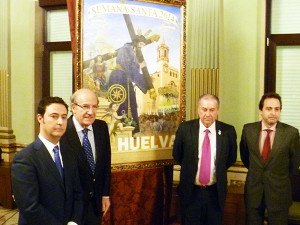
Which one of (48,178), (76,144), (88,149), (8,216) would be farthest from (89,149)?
(8,216)

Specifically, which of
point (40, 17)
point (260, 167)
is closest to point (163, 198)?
point (260, 167)

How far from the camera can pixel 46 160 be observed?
204 cm

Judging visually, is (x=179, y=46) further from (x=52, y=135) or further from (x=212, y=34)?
(x=52, y=135)

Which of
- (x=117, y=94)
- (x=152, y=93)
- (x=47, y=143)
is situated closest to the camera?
(x=47, y=143)

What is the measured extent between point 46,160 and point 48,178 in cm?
9

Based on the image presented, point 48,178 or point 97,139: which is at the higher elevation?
point 97,139

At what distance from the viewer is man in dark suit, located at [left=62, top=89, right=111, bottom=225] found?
2.67 meters

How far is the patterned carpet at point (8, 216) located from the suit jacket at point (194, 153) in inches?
90.2

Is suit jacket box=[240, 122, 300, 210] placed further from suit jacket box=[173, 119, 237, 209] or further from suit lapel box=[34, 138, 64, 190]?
suit lapel box=[34, 138, 64, 190]

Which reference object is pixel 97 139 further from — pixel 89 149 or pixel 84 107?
pixel 84 107

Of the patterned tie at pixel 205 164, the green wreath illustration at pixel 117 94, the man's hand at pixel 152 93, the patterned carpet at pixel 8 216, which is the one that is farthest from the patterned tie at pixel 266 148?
the patterned carpet at pixel 8 216

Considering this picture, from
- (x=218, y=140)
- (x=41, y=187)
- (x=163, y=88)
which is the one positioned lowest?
(x=41, y=187)

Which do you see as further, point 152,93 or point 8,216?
point 8,216

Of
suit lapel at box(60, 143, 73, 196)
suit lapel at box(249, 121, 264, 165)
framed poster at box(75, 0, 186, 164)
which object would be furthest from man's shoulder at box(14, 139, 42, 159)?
suit lapel at box(249, 121, 264, 165)
